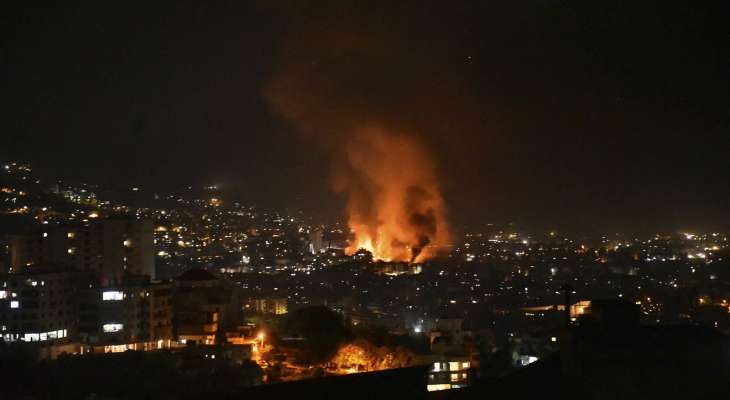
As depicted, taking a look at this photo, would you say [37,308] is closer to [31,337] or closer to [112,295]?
[31,337]

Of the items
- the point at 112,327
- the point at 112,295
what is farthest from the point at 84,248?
the point at 112,327

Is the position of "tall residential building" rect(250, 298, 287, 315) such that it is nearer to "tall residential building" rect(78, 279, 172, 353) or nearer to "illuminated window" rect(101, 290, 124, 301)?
"tall residential building" rect(78, 279, 172, 353)

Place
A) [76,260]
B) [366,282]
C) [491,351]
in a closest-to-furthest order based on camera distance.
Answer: [491,351], [76,260], [366,282]

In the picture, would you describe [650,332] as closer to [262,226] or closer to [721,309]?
[721,309]

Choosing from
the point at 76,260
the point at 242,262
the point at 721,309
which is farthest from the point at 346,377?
the point at 242,262

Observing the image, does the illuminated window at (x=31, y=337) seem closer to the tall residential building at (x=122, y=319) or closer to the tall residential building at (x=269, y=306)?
the tall residential building at (x=122, y=319)
